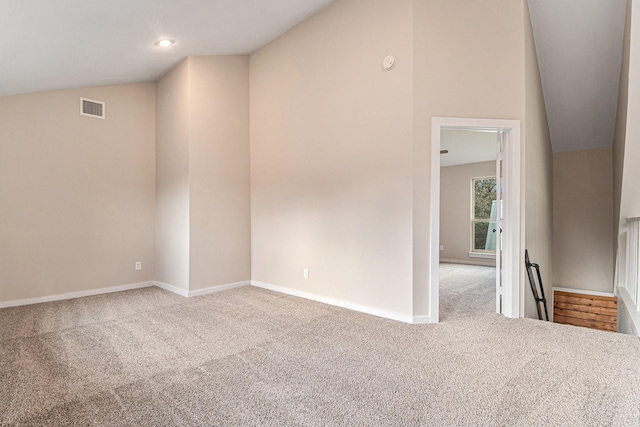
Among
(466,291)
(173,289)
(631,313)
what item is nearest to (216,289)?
(173,289)

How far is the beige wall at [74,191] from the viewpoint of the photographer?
408 centimetres

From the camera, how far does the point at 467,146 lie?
7.32m

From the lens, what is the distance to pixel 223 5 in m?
3.45

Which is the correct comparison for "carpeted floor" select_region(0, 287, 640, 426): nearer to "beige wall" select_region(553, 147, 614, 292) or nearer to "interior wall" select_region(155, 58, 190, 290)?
"interior wall" select_region(155, 58, 190, 290)

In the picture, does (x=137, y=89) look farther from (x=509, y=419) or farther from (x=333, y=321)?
(x=509, y=419)

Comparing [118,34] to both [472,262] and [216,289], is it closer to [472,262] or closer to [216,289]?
[216,289]

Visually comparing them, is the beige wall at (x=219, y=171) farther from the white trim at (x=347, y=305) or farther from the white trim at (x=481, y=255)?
the white trim at (x=481, y=255)

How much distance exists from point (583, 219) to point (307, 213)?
4656 millimetres

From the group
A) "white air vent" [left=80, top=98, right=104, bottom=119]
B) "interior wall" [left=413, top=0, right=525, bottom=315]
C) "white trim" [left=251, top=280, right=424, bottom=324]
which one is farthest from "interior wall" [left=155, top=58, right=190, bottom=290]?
"interior wall" [left=413, top=0, right=525, bottom=315]

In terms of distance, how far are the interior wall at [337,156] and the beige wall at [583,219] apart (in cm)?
402

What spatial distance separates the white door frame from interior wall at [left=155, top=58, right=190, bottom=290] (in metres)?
3.09

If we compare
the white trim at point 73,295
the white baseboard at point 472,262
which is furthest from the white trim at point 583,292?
the white trim at point 73,295

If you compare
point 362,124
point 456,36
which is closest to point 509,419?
point 362,124

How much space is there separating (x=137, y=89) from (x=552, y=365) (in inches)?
230
